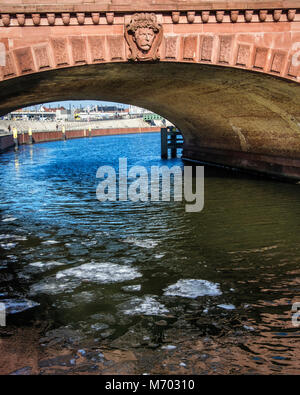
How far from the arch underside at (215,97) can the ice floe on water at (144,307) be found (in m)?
7.55

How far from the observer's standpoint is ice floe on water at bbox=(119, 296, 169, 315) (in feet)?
19.0

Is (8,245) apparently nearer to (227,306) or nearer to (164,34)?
(227,306)

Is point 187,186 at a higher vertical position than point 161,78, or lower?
lower

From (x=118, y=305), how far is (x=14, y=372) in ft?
6.46

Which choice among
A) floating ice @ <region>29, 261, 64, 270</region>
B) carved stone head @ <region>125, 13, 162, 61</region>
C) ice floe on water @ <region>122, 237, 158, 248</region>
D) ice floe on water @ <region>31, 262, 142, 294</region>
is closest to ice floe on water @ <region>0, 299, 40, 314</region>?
A: ice floe on water @ <region>31, 262, 142, 294</region>

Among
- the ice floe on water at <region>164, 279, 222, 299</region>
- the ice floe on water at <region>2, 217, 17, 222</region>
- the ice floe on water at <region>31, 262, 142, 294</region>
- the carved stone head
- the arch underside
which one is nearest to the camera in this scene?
the ice floe on water at <region>164, 279, 222, 299</region>

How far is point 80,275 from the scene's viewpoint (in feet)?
23.8

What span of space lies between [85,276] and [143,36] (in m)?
6.74

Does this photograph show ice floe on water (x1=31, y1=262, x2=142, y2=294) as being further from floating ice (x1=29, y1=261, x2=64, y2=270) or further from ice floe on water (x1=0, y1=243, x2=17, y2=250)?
ice floe on water (x1=0, y1=243, x2=17, y2=250)

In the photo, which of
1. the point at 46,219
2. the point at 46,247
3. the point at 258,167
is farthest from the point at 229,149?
the point at 46,247

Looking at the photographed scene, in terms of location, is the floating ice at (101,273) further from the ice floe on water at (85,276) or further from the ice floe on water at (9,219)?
the ice floe on water at (9,219)

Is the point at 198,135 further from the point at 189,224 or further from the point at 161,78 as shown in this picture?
the point at 189,224

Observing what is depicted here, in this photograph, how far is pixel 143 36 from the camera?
11.0 metres

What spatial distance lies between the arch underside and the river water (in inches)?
142
